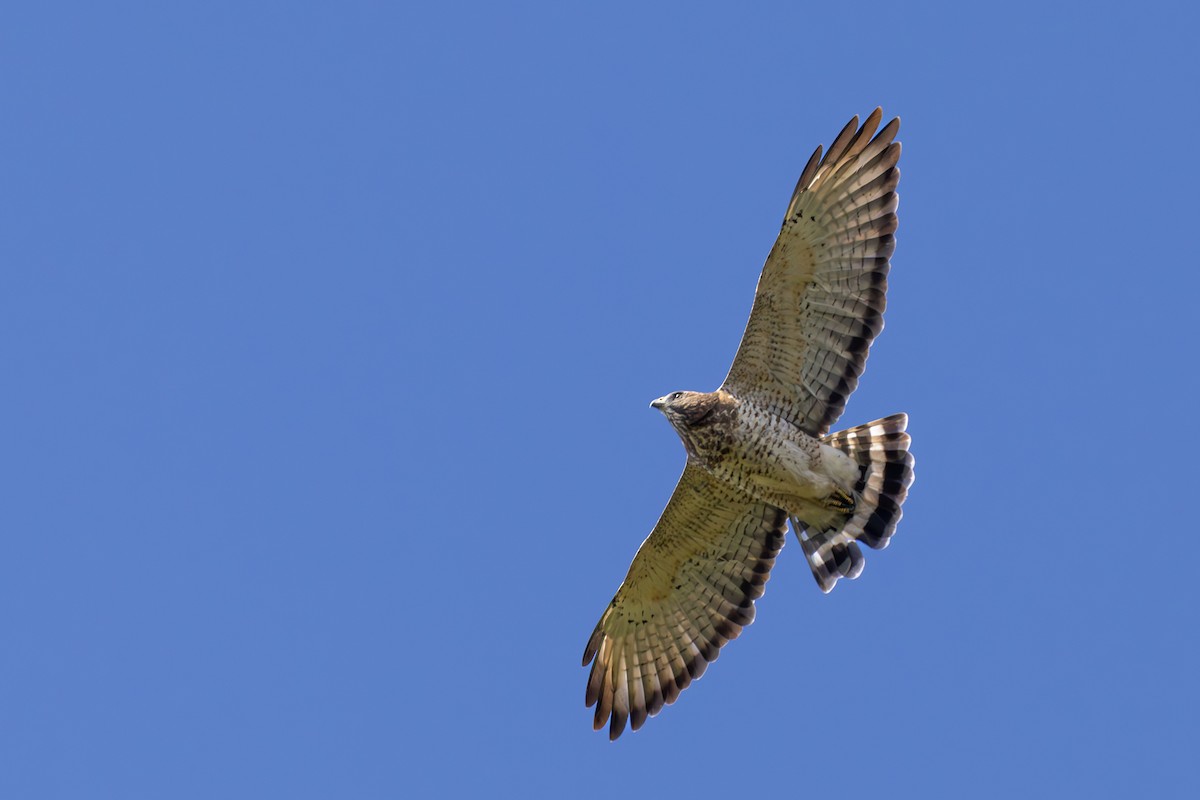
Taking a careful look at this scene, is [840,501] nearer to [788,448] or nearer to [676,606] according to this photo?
[788,448]

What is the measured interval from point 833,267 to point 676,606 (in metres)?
3.49

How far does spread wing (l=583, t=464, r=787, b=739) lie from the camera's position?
14.5m

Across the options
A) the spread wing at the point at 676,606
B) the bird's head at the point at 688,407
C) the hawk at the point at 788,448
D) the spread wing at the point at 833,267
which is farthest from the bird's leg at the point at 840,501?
the bird's head at the point at 688,407

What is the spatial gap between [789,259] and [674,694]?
4.17m

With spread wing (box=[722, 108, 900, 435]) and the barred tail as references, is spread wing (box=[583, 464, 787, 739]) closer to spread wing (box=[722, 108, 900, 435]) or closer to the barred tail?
the barred tail

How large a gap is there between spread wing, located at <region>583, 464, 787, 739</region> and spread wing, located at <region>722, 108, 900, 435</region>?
153 cm

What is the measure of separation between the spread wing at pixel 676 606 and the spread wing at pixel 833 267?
5.03ft

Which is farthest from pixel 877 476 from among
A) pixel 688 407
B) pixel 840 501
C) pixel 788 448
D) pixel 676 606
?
pixel 676 606

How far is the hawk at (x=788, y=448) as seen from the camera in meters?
13.4

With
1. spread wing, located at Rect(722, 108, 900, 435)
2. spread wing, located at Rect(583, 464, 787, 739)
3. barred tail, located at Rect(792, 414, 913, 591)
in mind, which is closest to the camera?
spread wing, located at Rect(722, 108, 900, 435)

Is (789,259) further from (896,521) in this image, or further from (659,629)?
(659,629)

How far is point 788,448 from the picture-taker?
13.6m

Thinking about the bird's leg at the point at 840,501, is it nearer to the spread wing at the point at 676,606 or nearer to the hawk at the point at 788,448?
the hawk at the point at 788,448

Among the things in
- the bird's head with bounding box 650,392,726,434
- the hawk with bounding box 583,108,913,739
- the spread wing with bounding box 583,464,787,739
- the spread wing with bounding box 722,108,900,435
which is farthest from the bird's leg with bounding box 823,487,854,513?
the bird's head with bounding box 650,392,726,434
